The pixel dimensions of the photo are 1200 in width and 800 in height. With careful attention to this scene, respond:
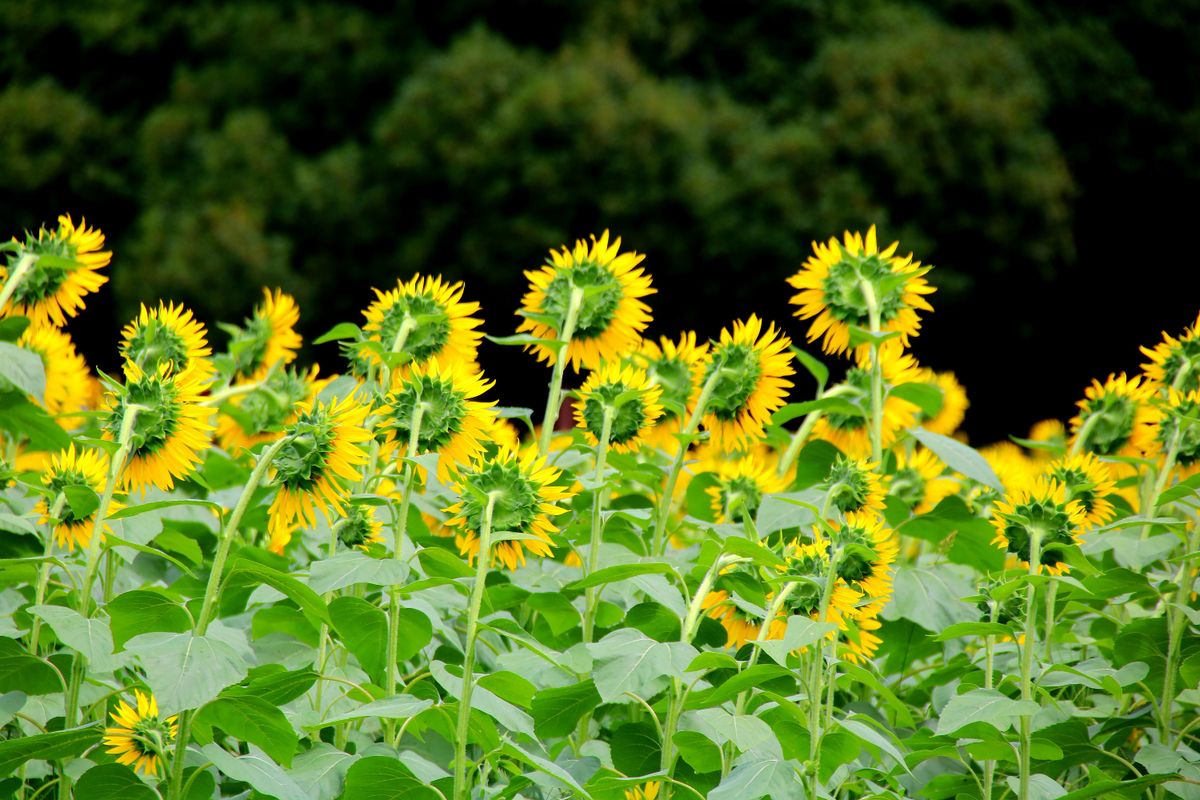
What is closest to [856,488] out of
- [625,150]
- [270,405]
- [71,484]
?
[71,484]

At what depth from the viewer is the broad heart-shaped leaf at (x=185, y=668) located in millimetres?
1486

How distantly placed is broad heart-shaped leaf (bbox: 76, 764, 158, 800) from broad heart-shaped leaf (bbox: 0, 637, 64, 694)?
0.75ft

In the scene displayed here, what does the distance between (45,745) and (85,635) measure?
149mm

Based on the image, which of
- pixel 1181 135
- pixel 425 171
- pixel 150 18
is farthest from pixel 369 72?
pixel 1181 135

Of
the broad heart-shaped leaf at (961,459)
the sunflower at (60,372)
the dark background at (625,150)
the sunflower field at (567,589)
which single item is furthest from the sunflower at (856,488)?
the dark background at (625,150)

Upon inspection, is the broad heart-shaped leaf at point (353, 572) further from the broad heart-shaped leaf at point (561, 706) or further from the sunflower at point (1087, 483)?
the sunflower at point (1087, 483)

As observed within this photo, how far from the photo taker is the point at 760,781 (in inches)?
62.1

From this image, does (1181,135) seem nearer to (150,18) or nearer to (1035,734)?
(150,18)

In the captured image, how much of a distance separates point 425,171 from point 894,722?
9.70 metres

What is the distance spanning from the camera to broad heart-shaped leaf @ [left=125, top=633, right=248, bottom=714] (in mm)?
1486

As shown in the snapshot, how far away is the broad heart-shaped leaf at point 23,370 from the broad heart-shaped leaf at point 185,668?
0.64 metres

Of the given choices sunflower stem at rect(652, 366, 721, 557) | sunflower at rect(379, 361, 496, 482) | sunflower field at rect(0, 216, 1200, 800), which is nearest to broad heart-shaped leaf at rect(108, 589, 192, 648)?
sunflower field at rect(0, 216, 1200, 800)

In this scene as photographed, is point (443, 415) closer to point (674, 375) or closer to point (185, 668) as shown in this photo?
point (185, 668)

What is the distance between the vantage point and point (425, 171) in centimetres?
1135
